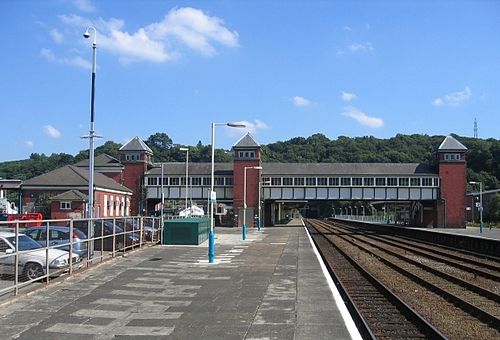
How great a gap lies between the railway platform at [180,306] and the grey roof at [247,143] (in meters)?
71.6

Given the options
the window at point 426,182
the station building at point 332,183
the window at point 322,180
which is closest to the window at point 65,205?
the station building at point 332,183

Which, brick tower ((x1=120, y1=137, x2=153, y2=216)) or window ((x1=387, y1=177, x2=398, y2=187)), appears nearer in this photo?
window ((x1=387, y1=177, x2=398, y2=187))

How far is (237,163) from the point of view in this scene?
89875 millimetres

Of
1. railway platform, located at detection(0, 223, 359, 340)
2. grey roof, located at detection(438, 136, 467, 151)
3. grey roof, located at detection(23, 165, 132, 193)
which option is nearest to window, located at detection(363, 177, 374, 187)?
grey roof, located at detection(438, 136, 467, 151)

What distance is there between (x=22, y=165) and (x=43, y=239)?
5215 inches

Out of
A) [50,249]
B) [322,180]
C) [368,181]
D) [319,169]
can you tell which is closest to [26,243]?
[50,249]

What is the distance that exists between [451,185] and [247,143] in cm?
3273

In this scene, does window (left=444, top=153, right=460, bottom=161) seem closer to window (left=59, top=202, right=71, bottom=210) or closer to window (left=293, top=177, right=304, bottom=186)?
window (left=293, top=177, right=304, bottom=186)

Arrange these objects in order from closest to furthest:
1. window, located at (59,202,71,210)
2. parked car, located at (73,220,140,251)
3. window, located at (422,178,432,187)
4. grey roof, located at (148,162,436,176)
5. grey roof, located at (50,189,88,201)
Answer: parked car, located at (73,220,140,251) → grey roof, located at (50,189,88,201) → window, located at (59,202,71,210) → window, located at (422,178,432,187) → grey roof, located at (148,162,436,176)

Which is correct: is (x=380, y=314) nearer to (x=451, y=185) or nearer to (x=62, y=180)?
(x=62, y=180)

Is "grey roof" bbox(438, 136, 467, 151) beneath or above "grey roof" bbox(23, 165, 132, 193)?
above

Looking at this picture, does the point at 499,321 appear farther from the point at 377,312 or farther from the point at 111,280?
the point at 111,280

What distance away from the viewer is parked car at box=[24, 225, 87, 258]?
46.9 ft

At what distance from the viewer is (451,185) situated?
87250mm
